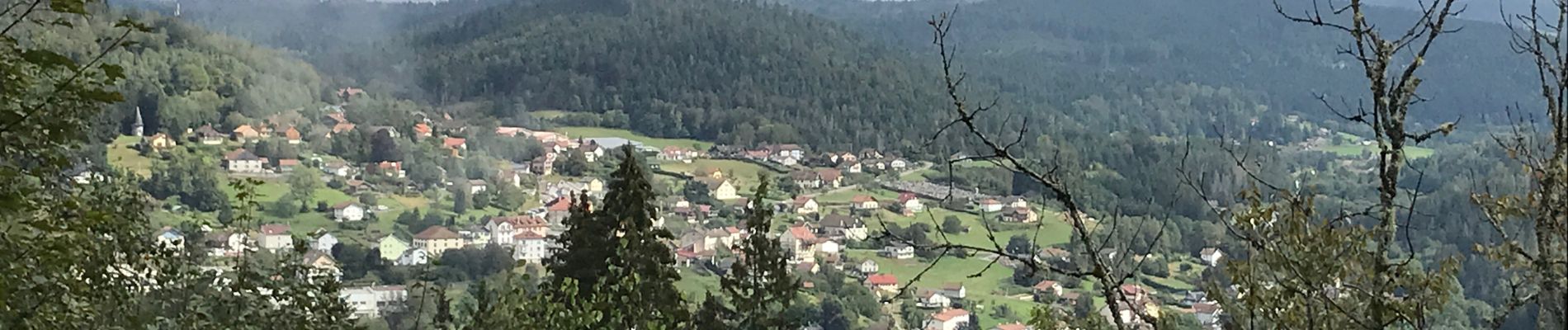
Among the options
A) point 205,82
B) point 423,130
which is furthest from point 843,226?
point 205,82

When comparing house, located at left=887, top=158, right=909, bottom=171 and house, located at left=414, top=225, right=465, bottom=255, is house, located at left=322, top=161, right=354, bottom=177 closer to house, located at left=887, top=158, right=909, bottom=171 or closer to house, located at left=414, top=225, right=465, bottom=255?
house, located at left=414, top=225, right=465, bottom=255

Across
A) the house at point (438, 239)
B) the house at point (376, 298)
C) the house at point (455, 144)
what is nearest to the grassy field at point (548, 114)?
the house at point (455, 144)

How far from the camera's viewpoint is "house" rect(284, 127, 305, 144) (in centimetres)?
3027

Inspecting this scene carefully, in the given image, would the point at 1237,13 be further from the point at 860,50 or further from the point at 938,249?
the point at 938,249

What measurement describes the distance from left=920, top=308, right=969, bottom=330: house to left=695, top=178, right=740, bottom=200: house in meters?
12.2

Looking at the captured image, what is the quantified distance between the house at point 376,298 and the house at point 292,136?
15.2 meters

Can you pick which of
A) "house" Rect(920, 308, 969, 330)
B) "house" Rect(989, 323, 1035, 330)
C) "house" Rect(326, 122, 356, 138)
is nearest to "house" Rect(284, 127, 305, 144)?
"house" Rect(326, 122, 356, 138)

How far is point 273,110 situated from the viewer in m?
32.6

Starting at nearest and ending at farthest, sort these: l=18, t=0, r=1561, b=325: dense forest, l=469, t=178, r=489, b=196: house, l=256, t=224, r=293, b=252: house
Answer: l=256, t=224, r=293, b=252: house → l=469, t=178, r=489, b=196: house → l=18, t=0, r=1561, b=325: dense forest

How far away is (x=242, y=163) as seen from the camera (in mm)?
28016

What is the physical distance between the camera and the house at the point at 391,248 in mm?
20344

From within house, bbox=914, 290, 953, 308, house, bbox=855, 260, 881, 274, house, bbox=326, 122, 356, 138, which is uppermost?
house, bbox=914, 290, 953, 308

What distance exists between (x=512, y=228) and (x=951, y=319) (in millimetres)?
9365

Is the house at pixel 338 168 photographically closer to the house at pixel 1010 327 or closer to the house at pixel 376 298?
the house at pixel 376 298
